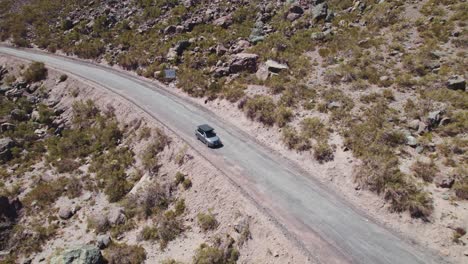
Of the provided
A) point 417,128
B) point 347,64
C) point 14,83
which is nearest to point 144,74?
point 14,83

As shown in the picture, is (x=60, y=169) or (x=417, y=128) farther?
(x=60, y=169)

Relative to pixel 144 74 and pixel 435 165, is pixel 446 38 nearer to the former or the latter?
pixel 435 165

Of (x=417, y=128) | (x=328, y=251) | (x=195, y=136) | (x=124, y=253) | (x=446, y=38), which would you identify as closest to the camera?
(x=328, y=251)

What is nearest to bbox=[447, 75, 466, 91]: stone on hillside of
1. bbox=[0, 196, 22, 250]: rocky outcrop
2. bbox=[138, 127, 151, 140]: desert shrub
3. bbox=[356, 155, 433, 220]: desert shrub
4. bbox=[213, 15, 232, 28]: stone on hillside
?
bbox=[356, 155, 433, 220]: desert shrub

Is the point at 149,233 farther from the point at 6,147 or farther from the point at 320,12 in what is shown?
the point at 320,12

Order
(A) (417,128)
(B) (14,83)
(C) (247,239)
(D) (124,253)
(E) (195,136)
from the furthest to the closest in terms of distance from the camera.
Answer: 1. (B) (14,83)
2. (E) (195,136)
3. (A) (417,128)
4. (D) (124,253)
5. (C) (247,239)

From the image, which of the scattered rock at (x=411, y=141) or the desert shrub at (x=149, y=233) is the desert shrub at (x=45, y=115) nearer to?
the desert shrub at (x=149, y=233)

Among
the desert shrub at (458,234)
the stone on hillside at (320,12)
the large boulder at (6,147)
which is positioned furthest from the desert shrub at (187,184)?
the stone on hillside at (320,12)
